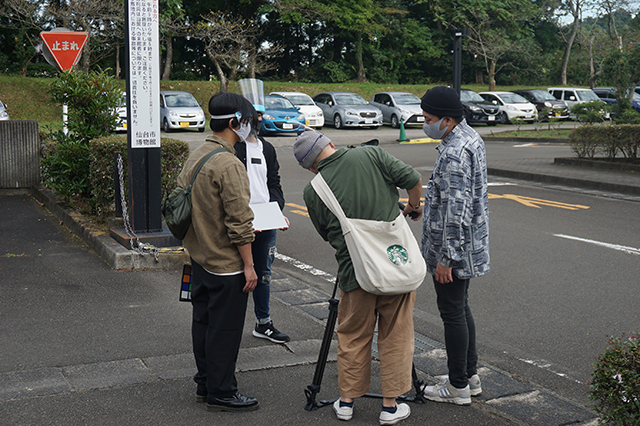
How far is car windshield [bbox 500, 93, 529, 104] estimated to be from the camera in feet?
101

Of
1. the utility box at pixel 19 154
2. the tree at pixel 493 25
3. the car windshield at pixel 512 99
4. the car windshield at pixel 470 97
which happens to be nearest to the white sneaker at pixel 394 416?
the utility box at pixel 19 154

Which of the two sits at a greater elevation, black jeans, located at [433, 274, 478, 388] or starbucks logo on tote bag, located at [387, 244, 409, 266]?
starbucks logo on tote bag, located at [387, 244, 409, 266]

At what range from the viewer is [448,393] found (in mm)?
3848

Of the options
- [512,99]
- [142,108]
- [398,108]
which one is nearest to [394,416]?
[142,108]

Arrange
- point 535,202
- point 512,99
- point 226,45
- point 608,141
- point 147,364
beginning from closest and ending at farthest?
point 147,364 < point 535,202 < point 608,141 < point 512,99 < point 226,45

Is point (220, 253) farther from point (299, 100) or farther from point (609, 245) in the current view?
point (299, 100)

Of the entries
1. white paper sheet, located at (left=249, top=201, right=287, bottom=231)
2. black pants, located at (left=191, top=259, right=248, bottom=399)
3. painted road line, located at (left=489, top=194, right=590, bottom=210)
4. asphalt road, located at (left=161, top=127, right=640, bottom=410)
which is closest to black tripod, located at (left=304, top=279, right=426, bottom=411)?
black pants, located at (left=191, top=259, right=248, bottom=399)

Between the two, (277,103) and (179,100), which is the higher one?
(179,100)

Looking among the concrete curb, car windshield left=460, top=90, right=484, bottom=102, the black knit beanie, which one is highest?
car windshield left=460, top=90, right=484, bottom=102

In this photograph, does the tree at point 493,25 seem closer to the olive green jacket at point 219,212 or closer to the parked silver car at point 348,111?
the parked silver car at point 348,111

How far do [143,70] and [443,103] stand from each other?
420 centimetres

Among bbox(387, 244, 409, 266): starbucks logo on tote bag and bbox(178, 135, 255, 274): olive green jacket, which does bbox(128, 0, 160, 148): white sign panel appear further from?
bbox(387, 244, 409, 266): starbucks logo on tote bag

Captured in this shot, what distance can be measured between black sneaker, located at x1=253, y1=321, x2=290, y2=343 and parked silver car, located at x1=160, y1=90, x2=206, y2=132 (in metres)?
20.7

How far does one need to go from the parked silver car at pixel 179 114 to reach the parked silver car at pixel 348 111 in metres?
5.95
